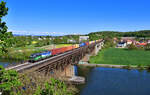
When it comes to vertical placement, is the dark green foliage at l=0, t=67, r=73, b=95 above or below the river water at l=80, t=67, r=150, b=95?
above

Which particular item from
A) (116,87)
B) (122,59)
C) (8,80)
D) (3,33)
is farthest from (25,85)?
(122,59)

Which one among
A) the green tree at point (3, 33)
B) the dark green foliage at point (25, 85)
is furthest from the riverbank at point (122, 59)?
the green tree at point (3, 33)

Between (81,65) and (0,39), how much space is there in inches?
1921

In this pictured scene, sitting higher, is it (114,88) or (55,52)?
(55,52)

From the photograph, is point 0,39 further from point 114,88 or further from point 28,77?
point 114,88

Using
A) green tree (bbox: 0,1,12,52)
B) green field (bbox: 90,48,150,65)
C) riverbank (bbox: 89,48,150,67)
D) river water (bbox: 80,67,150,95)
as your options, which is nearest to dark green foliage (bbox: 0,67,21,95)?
green tree (bbox: 0,1,12,52)

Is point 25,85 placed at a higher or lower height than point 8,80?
lower

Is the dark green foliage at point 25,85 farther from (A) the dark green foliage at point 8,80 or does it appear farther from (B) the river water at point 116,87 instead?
(B) the river water at point 116,87

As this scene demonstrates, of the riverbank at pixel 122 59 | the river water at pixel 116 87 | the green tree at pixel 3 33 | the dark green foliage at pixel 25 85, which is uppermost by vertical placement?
the green tree at pixel 3 33

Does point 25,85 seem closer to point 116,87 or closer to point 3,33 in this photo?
point 3,33

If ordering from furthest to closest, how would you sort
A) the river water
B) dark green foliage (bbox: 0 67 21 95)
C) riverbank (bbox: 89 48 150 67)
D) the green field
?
the green field, riverbank (bbox: 89 48 150 67), the river water, dark green foliage (bbox: 0 67 21 95)

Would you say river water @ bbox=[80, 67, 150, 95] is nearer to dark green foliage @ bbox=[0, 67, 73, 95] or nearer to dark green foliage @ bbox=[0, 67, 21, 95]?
dark green foliage @ bbox=[0, 67, 73, 95]

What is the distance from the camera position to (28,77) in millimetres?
14578

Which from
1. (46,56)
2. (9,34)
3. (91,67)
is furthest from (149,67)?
(9,34)
